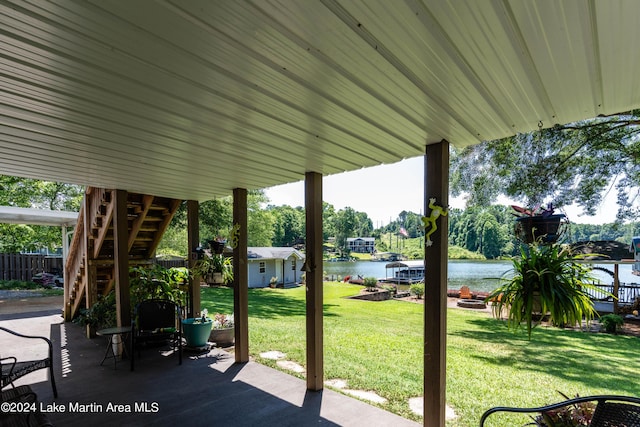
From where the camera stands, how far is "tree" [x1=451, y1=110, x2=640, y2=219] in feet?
17.9

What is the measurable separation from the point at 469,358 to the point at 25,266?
51.2ft

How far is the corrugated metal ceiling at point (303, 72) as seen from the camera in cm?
111

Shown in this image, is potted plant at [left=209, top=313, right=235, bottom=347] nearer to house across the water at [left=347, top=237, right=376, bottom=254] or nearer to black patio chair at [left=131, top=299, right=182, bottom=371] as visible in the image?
black patio chair at [left=131, top=299, right=182, bottom=371]

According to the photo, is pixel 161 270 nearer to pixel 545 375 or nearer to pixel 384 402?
pixel 384 402

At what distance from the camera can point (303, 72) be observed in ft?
4.84

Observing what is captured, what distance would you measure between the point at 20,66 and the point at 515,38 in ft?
6.60

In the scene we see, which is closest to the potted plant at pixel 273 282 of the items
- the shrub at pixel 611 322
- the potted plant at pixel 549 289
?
the shrub at pixel 611 322

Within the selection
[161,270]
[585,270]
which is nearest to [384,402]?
[585,270]

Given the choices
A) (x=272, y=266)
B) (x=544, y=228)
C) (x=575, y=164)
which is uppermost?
(x=575, y=164)

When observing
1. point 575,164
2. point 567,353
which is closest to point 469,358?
point 567,353

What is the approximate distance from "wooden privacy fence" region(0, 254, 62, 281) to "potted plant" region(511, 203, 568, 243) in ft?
53.7

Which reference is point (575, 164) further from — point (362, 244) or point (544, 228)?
point (362, 244)

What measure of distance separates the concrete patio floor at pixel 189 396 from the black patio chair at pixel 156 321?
32 centimetres

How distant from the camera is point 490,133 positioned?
2248mm
